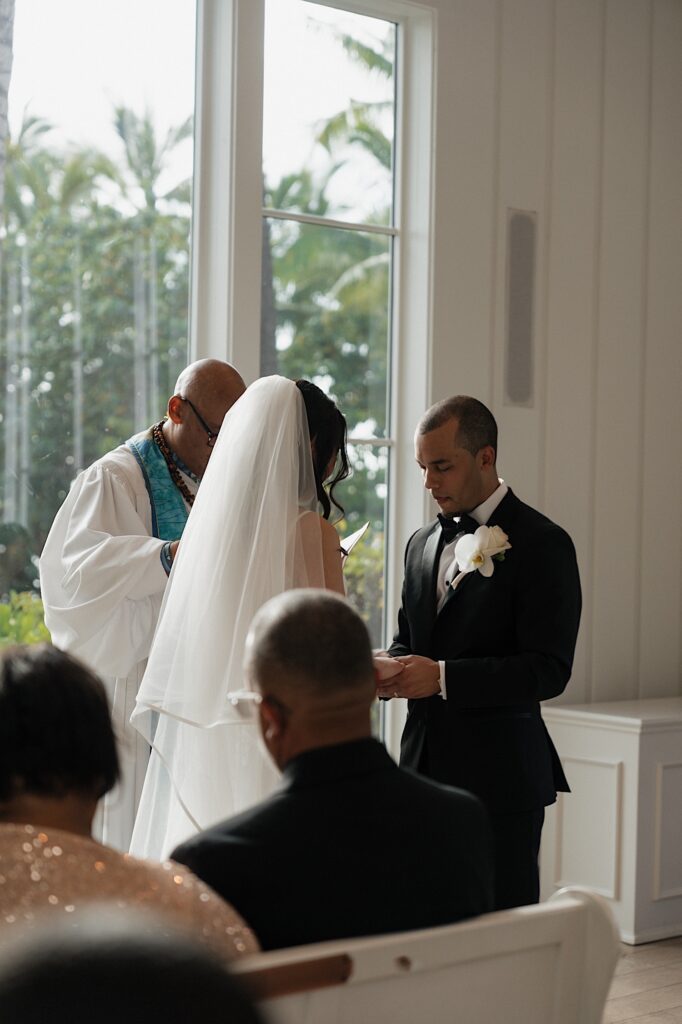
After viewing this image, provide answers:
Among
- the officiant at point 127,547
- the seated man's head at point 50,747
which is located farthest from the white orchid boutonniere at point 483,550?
the seated man's head at point 50,747

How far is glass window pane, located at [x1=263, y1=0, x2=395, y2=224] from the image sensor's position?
4.84m

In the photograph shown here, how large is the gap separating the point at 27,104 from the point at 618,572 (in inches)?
122

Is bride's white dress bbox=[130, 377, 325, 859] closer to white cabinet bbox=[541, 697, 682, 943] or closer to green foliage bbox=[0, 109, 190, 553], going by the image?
green foliage bbox=[0, 109, 190, 553]

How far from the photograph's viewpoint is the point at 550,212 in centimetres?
539

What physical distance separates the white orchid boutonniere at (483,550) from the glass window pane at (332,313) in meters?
1.96

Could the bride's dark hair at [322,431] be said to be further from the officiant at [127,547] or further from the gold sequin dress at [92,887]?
the gold sequin dress at [92,887]

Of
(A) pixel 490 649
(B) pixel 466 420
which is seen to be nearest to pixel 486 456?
(B) pixel 466 420

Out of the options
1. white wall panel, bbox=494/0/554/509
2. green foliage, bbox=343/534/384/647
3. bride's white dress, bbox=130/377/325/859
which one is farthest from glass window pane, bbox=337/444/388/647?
bride's white dress, bbox=130/377/325/859

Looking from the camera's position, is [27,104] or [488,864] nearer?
[488,864]

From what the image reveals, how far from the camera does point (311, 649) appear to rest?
161 centimetres

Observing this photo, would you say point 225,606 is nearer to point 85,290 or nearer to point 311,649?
point 311,649

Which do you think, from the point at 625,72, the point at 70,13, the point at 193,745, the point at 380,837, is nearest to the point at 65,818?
the point at 380,837

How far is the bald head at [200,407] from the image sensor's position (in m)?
3.33

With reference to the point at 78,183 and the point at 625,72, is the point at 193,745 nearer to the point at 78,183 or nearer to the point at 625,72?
the point at 78,183
